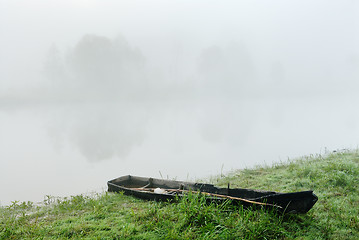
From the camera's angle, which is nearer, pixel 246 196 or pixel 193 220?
pixel 193 220

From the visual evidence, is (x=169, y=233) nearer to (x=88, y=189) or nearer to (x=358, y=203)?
(x=358, y=203)

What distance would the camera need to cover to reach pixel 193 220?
12.5 ft

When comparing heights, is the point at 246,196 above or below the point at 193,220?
above

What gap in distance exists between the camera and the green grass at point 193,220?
3539 mm

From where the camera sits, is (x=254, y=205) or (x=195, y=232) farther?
(x=254, y=205)

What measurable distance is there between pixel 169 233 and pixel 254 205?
1.37 m

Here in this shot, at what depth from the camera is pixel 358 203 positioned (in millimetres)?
4414

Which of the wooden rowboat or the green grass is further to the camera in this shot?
the wooden rowboat

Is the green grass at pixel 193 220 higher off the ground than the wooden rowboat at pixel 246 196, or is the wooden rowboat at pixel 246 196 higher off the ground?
the wooden rowboat at pixel 246 196

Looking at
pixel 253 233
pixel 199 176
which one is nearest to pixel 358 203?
pixel 253 233

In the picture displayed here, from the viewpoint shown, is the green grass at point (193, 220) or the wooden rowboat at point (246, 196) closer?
the green grass at point (193, 220)

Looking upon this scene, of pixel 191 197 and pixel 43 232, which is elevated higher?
pixel 191 197

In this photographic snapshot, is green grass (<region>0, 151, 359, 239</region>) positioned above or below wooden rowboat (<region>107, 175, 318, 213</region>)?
below

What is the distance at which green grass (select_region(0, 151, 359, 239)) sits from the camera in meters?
3.54
